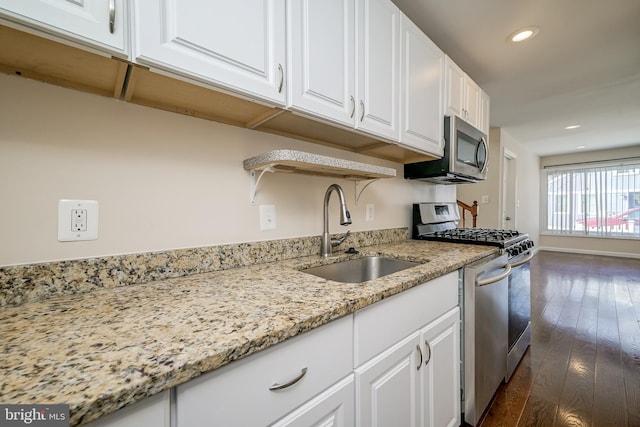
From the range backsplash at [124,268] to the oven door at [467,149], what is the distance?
1291mm

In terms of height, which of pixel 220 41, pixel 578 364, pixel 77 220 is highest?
pixel 220 41

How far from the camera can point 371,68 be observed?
4.09ft

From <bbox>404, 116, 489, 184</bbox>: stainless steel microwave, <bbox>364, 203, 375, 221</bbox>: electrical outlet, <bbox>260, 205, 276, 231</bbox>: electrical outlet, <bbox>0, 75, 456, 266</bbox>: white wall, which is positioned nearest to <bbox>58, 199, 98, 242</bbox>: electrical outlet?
<bbox>0, 75, 456, 266</bbox>: white wall

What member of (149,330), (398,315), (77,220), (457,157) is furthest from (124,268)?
(457,157)

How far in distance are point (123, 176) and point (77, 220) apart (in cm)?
18

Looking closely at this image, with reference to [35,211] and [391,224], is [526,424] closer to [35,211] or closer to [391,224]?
[391,224]

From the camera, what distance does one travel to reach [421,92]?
157 centimetres

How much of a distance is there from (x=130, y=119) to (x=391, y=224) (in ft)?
5.34

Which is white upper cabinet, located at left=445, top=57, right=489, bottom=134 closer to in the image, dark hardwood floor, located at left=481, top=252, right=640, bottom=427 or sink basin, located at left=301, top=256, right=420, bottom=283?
sink basin, located at left=301, top=256, right=420, bottom=283

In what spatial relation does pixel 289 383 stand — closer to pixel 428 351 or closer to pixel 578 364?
pixel 428 351

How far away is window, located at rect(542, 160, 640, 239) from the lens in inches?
215

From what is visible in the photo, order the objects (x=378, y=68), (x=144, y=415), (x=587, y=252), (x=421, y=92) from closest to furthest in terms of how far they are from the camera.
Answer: (x=144, y=415) → (x=378, y=68) → (x=421, y=92) → (x=587, y=252)

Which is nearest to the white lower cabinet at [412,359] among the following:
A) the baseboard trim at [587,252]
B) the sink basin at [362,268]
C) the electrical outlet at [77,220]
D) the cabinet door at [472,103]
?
the sink basin at [362,268]

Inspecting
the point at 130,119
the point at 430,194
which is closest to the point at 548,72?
the point at 430,194
